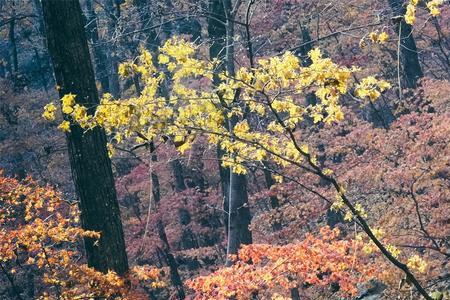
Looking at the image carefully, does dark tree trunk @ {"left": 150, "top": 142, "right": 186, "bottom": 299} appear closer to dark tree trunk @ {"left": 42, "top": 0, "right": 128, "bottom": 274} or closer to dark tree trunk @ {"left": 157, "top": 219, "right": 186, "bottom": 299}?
dark tree trunk @ {"left": 157, "top": 219, "right": 186, "bottom": 299}

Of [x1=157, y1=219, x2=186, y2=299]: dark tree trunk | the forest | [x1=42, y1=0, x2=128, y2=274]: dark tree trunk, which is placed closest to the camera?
the forest

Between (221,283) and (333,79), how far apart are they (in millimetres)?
4333

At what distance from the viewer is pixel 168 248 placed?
53.9ft

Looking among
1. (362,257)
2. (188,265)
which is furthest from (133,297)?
(188,265)

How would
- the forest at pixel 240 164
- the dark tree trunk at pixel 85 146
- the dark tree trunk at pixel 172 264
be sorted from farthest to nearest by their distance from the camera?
the dark tree trunk at pixel 172 264, the dark tree trunk at pixel 85 146, the forest at pixel 240 164

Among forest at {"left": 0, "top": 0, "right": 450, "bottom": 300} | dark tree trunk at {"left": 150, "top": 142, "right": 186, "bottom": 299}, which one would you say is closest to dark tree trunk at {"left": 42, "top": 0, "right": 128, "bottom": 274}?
forest at {"left": 0, "top": 0, "right": 450, "bottom": 300}

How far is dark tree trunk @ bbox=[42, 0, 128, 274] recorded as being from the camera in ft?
25.7

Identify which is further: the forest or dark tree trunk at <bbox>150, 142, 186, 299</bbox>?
dark tree trunk at <bbox>150, 142, 186, 299</bbox>

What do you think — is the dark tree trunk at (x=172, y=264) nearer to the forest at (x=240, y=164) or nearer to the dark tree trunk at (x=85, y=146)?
the forest at (x=240, y=164)

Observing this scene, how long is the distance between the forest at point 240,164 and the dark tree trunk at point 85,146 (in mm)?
18

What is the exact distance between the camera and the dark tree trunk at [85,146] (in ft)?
25.7

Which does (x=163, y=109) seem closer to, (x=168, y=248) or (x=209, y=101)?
(x=209, y=101)

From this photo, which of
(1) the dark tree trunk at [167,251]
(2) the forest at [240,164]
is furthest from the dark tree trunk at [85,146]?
(1) the dark tree trunk at [167,251]

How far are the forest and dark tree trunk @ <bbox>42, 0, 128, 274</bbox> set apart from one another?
18 millimetres
